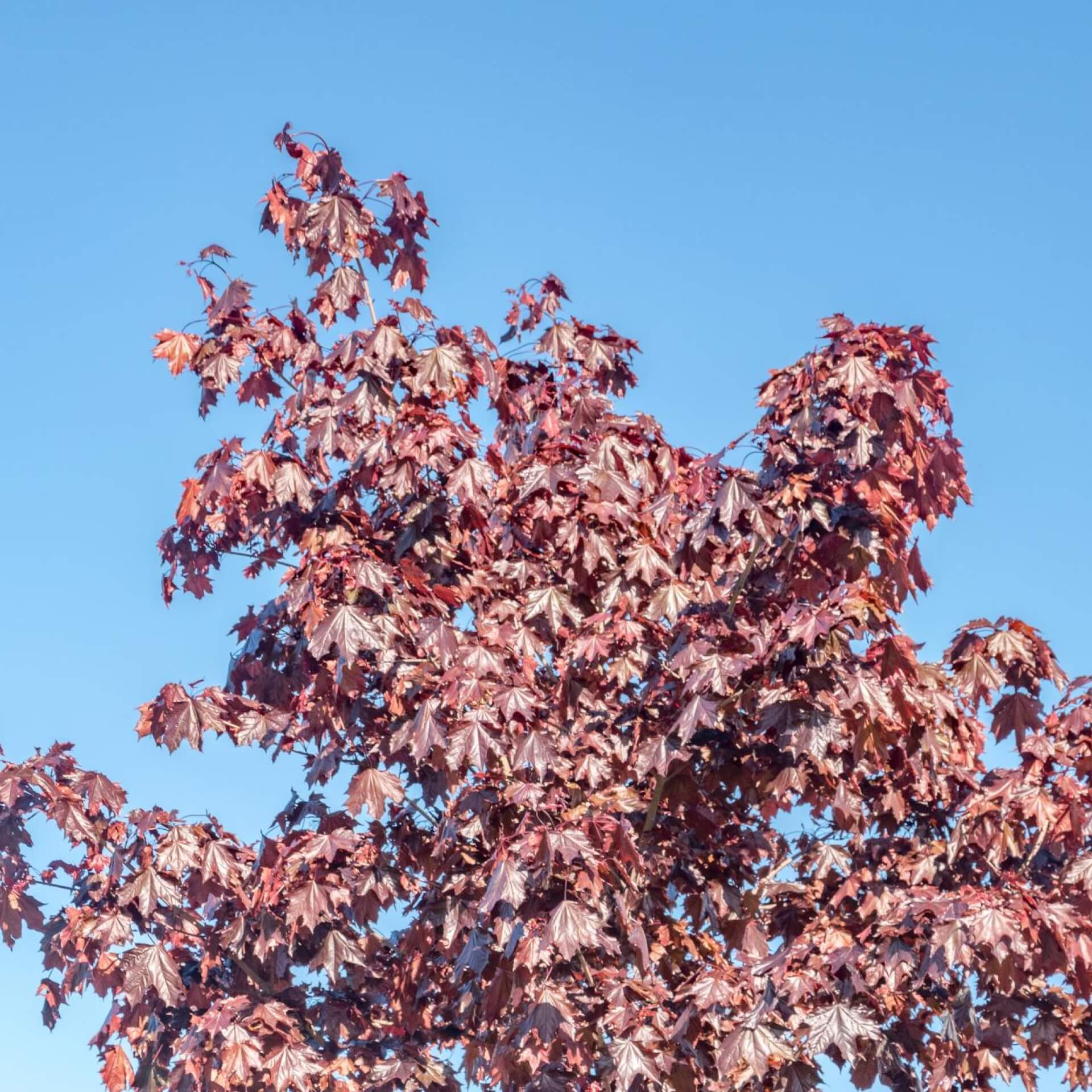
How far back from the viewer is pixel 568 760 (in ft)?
28.8

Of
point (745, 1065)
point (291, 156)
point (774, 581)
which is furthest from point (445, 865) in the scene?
point (291, 156)

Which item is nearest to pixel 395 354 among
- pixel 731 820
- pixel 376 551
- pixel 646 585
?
pixel 376 551

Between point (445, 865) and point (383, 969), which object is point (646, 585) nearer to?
point (445, 865)

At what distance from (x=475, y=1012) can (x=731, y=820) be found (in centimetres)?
212

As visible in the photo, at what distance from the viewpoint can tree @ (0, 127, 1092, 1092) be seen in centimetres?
769

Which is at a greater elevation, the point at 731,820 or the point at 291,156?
the point at 291,156

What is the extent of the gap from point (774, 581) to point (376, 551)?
249 cm

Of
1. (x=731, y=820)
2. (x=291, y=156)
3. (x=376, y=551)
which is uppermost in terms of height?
(x=291, y=156)

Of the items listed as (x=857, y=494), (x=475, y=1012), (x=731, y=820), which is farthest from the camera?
(x=731, y=820)

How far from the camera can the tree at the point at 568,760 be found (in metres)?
7.69

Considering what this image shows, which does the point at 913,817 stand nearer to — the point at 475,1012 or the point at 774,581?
the point at 774,581

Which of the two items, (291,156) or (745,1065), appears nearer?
(745,1065)

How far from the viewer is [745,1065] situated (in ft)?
26.9

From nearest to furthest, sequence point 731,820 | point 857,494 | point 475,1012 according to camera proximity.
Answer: point 857,494, point 475,1012, point 731,820
